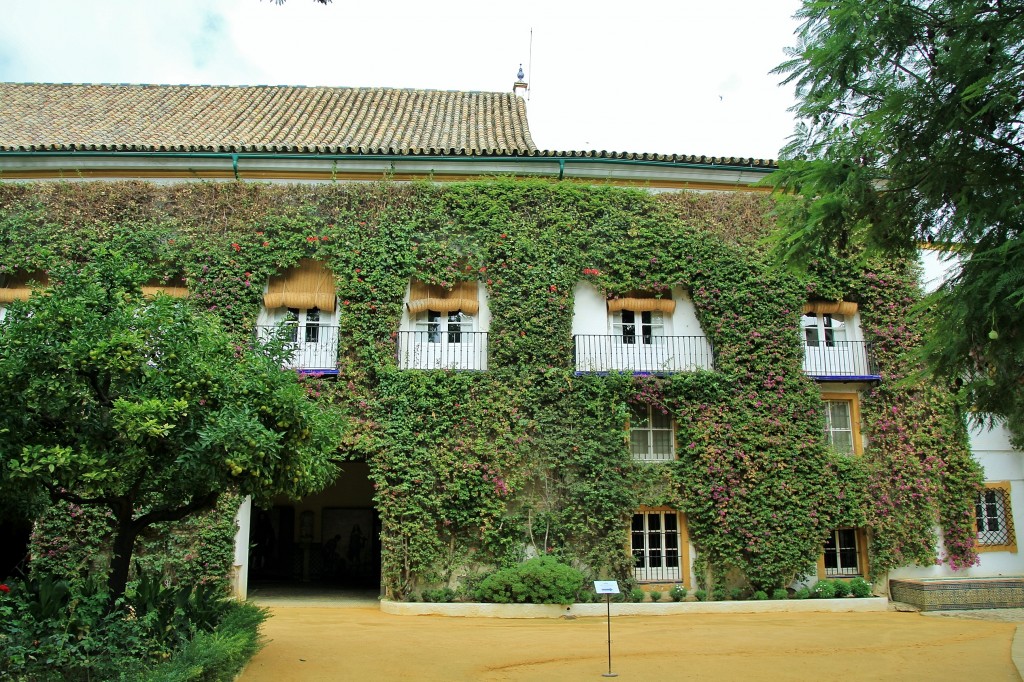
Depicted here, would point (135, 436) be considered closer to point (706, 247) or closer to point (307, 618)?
point (307, 618)

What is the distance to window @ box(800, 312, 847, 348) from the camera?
55.2ft

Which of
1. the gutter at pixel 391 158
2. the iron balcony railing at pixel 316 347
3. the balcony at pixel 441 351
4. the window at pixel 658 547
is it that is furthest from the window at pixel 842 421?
the iron balcony railing at pixel 316 347

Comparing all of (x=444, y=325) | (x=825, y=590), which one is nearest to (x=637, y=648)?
(x=825, y=590)

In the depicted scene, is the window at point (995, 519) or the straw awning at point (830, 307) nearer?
the window at point (995, 519)

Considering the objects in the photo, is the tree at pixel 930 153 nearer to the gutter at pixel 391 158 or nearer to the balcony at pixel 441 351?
the balcony at pixel 441 351

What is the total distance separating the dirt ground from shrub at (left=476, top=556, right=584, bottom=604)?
1.81 feet

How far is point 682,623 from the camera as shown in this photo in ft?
42.8

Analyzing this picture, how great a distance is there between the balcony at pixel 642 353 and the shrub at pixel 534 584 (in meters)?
4.08

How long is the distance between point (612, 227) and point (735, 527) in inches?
260

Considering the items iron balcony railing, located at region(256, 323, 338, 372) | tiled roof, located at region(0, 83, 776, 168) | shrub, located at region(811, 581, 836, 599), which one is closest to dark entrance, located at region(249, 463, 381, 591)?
iron balcony railing, located at region(256, 323, 338, 372)

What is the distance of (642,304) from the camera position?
16.4m

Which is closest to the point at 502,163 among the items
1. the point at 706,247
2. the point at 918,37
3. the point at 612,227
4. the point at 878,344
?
the point at 612,227

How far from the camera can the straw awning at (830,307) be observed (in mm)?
16794

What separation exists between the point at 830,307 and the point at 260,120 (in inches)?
558
